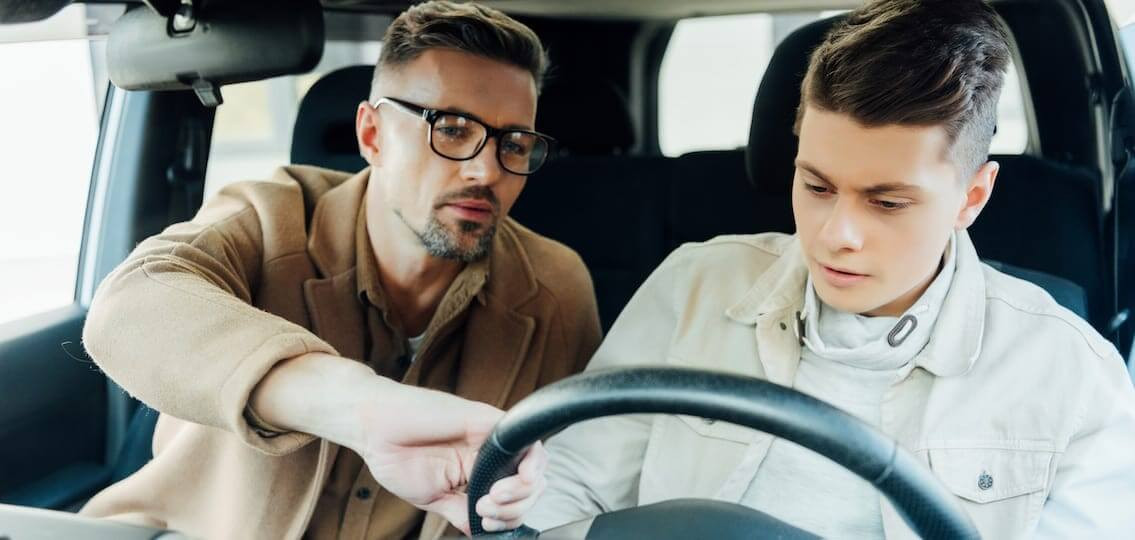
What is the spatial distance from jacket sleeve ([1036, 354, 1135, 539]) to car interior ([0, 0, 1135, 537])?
263 millimetres

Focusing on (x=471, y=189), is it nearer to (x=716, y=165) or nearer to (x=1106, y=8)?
(x=716, y=165)

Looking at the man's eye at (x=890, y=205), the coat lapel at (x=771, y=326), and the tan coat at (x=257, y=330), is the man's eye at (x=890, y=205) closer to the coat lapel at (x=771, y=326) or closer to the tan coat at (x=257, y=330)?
the coat lapel at (x=771, y=326)

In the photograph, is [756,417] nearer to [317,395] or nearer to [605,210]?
[317,395]

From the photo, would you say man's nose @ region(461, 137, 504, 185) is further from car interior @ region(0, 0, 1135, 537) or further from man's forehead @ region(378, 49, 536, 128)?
car interior @ region(0, 0, 1135, 537)

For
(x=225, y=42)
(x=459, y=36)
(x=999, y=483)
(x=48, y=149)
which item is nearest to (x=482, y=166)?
(x=459, y=36)

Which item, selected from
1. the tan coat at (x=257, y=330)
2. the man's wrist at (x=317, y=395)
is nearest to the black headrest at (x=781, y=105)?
the tan coat at (x=257, y=330)

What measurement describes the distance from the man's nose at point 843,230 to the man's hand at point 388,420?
44 cm

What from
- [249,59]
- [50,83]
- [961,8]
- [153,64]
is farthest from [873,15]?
[50,83]

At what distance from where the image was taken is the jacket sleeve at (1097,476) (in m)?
1.14

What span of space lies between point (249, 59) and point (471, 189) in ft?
1.16

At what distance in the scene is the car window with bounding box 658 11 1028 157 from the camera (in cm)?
162

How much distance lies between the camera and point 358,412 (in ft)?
3.35

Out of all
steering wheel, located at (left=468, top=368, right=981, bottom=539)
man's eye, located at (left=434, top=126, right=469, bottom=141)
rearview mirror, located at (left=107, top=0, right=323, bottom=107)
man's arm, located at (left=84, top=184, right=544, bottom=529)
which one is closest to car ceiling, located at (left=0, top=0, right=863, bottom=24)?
rearview mirror, located at (left=107, top=0, right=323, bottom=107)

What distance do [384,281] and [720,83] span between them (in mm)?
815
